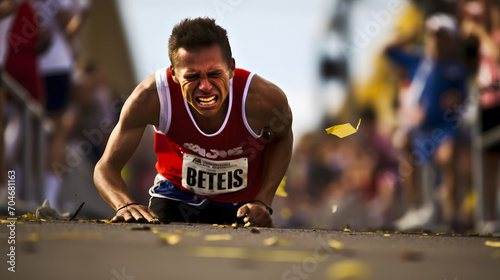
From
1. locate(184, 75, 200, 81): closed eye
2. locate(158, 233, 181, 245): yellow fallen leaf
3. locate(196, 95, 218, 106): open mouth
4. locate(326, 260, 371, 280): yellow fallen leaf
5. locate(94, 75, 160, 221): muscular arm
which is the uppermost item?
locate(184, 75, 200, 81): closed eye

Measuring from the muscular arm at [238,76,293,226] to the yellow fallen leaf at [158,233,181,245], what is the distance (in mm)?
1441

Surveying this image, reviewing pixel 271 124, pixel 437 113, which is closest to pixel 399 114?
pixel 437 113

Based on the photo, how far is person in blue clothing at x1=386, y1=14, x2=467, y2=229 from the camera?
7.54 m

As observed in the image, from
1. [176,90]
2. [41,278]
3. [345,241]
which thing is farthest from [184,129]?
[41,278]

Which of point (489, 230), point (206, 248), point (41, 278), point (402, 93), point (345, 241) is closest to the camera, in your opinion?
point (41, 278)

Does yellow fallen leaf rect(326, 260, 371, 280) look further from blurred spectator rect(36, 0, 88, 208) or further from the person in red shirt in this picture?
blurred spectator rect(36, 0, 88, 208)

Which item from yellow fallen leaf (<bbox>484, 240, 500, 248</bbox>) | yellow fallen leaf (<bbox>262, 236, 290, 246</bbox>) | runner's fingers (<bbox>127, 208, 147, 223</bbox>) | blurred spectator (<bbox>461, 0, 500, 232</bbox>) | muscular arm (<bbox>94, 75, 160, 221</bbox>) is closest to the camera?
yellow fallen leaf (<bbox>262, 236, 290, 246</bbox>)

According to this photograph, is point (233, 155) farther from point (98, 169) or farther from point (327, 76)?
point (327, 76)

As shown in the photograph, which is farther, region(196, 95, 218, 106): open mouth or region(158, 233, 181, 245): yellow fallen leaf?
region(196, 95, 218, 106): open mouth

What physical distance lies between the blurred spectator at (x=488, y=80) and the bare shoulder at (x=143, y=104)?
12.7ft

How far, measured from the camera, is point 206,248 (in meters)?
2.70

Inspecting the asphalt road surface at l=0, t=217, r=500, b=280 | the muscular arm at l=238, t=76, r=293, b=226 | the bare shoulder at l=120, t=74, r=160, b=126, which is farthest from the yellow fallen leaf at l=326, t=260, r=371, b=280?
the bare shoulder at l=120, t=74, r=160, b=126

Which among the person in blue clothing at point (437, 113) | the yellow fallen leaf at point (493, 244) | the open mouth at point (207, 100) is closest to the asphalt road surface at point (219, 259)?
the yellow fallen leaf at point (493, 244)

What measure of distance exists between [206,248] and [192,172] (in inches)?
86.1
